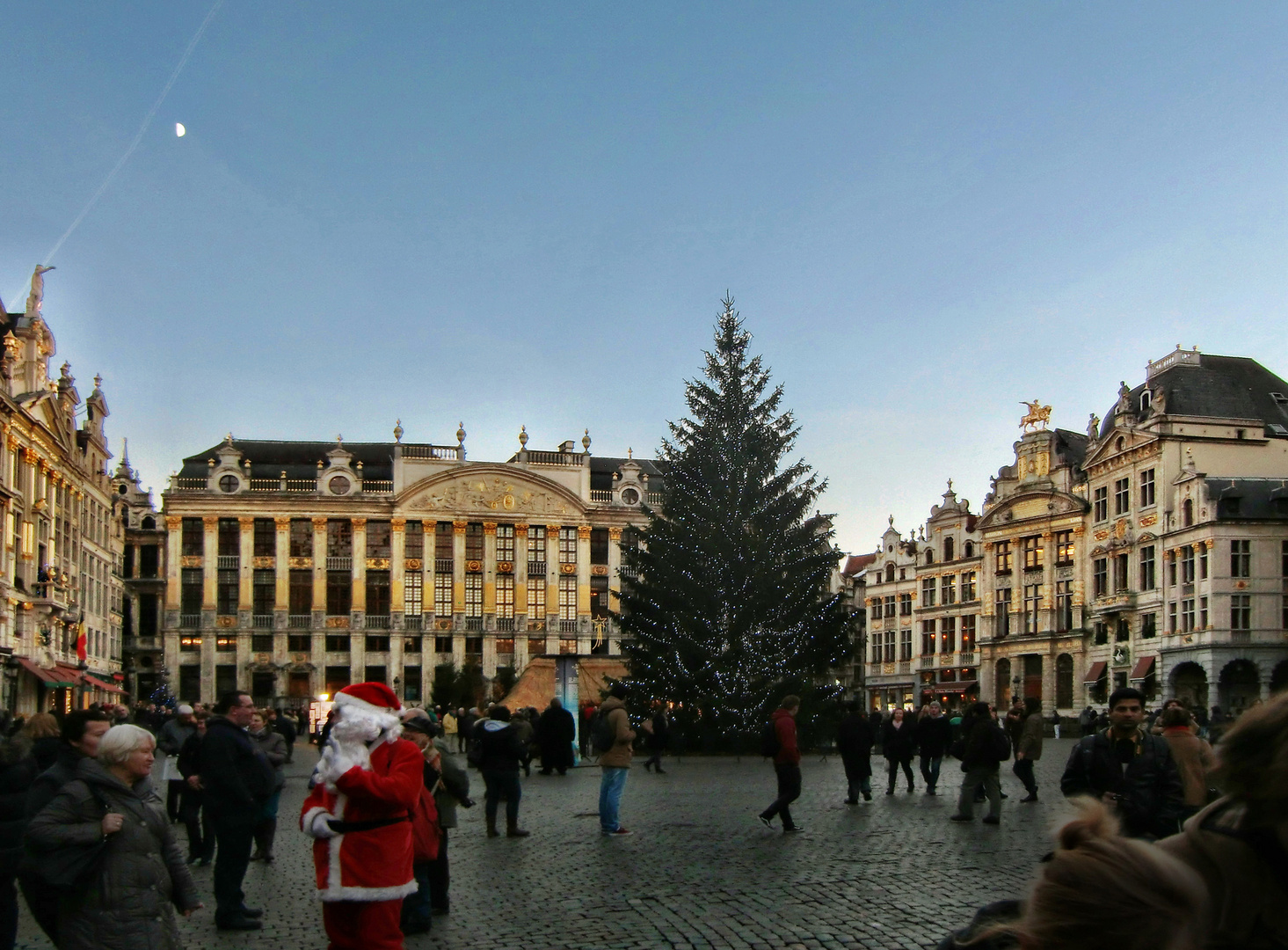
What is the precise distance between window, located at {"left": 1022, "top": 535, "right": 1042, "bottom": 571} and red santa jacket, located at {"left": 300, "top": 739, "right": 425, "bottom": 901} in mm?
64047

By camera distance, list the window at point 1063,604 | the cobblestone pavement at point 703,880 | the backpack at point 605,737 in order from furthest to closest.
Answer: the window at point 1063,604 → the backpack at point 605,737 → the cobblestone pavement at point 703,880

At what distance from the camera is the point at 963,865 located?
13406 millimetres

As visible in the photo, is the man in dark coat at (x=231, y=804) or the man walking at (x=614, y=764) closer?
the man in dark coat at (x=231, y=804)

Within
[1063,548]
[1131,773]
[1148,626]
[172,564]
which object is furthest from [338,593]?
[1131,773]

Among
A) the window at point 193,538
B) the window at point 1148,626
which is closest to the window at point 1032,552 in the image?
the window at point 1148,626

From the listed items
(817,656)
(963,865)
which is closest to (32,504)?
(817,656)

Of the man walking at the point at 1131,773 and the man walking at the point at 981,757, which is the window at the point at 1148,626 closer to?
the man walking at the point at 981,757

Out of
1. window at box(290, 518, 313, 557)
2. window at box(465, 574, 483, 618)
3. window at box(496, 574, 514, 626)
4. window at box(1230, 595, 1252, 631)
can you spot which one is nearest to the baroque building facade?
window at box(1230, 595, 1252, 631)

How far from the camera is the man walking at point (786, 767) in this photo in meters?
16.6

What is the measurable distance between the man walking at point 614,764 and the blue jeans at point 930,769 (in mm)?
8616

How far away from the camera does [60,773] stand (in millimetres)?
7000

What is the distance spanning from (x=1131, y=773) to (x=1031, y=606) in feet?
204

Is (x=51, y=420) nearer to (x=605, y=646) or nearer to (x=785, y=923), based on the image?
(x=605, y=646)

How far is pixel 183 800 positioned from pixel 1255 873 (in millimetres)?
13470
